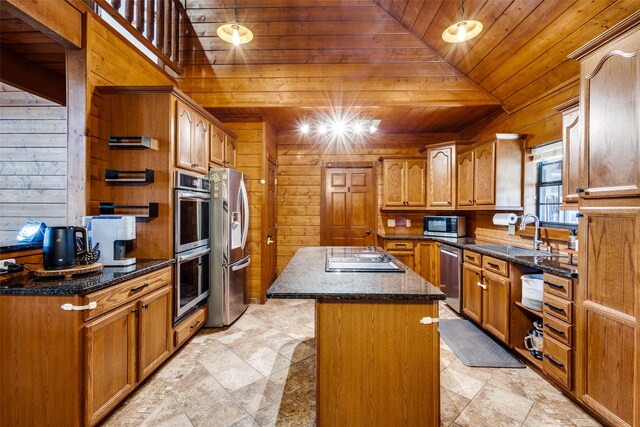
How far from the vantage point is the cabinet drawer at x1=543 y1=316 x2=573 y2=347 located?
1.98m

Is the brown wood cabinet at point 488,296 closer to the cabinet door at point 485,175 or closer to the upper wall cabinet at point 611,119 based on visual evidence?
the cabinet door at point 485,175

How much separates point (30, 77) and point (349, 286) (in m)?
3.57

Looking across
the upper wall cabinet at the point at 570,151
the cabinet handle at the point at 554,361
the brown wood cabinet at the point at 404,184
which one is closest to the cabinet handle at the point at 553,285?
the cabinet handle at the point at 554,361

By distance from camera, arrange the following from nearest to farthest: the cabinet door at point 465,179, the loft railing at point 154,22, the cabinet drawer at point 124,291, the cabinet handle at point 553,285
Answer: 1. the cabinet drawer at point 124,291
2. the cabinet handle at point 553,285
3. the loft railing at point 154,22
4. the cabinet door at point 465,179

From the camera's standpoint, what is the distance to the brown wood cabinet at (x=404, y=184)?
465 cm

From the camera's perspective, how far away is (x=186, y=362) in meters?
2.50

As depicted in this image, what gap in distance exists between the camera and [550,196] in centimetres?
316

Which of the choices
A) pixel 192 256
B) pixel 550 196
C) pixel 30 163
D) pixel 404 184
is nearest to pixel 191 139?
pixel 192 256

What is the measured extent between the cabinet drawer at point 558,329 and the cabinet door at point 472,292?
0.90m

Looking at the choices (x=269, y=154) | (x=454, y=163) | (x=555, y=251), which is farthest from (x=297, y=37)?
(x=555, y=251)

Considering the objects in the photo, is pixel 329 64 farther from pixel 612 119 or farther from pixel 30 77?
pixel 30 77

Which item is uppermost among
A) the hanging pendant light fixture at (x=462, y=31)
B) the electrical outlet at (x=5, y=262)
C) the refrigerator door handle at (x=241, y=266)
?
the hanging pendant light fixture at (x=462, y=31)

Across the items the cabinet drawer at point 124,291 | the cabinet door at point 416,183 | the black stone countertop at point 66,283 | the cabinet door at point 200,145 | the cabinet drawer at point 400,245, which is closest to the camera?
the black stone countertop at point 66,283

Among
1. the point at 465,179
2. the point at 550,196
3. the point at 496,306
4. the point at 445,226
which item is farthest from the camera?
the point at 445,226
